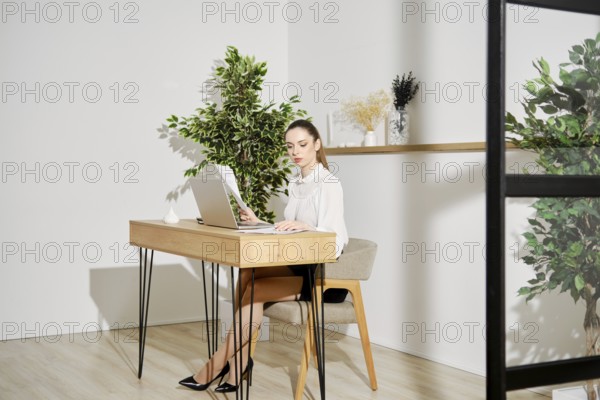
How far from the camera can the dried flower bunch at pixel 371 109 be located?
190 inches

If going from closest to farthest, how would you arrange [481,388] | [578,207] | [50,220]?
[578,207]
[481,388]
[50,220]

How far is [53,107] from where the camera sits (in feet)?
17.0

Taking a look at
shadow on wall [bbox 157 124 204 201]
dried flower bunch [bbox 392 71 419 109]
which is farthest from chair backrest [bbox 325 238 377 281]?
shadow on wall [bbox 157 124 204 201]

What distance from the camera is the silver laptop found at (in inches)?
133

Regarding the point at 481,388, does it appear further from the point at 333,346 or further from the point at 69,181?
the point at 69,181

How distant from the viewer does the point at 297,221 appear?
11.9 feet

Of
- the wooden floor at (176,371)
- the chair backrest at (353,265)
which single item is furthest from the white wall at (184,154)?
the chair backrest at (353,265)

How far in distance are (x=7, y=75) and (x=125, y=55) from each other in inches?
30.4

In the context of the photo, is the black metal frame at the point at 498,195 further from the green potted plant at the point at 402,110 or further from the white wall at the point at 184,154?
the green potted plant at the point at 402,110

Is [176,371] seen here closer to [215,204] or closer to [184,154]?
[215,204]

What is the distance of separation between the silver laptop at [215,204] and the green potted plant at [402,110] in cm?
128

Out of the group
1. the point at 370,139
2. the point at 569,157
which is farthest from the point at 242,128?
the point at 569,157

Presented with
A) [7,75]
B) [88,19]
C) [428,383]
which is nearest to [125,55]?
[88,19]

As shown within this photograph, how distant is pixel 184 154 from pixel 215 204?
2.23 m
